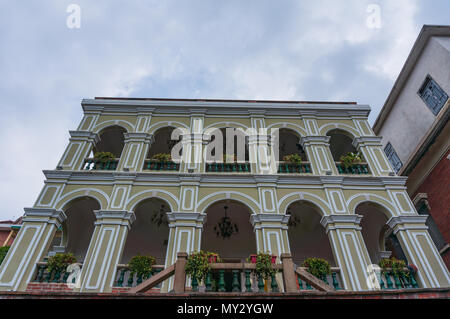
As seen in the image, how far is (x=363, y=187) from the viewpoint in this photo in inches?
459

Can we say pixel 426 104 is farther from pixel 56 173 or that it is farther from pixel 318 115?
pixel 56 173

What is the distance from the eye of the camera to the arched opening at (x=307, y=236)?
13.3 m

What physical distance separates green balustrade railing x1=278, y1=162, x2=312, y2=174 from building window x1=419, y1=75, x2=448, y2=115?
7.35m

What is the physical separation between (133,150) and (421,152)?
44.1 ft

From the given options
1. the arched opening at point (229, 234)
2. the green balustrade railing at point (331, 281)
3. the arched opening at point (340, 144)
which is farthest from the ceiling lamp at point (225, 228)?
the arched opening at point (340, 144)

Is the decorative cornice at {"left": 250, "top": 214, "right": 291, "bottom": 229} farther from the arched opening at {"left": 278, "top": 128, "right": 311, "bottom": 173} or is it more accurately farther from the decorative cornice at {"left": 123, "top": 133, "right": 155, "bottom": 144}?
the decorative cornice at {"left": 123, "top": 133, "right": 155, "bottom": 144}

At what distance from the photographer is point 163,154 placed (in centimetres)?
1254

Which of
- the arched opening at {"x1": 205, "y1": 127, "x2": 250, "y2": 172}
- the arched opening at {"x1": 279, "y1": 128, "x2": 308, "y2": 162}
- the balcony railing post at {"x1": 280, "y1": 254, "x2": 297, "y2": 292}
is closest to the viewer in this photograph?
the balcony railing post at {"x1": 280, "y1": 254, "x2": 297, "y2": 292}

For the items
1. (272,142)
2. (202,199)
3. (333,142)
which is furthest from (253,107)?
(202,199)

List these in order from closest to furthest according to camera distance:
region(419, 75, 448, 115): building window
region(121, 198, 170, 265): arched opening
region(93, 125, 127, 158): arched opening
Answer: region(121, 198, 170, 265): arched opening < region(419, 75, 448, 115): building window < region(93, 125, 127, 158): arched opening

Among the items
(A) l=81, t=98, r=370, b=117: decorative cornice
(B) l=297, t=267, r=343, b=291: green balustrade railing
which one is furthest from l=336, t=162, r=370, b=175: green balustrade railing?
(B) l=297, t=267, r=343, b=291: green balustrade railing

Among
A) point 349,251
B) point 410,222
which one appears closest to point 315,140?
point 410,222

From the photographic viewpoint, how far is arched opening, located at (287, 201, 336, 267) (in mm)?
13344

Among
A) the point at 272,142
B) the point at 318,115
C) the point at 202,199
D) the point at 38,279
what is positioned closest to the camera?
the point at 38,279
